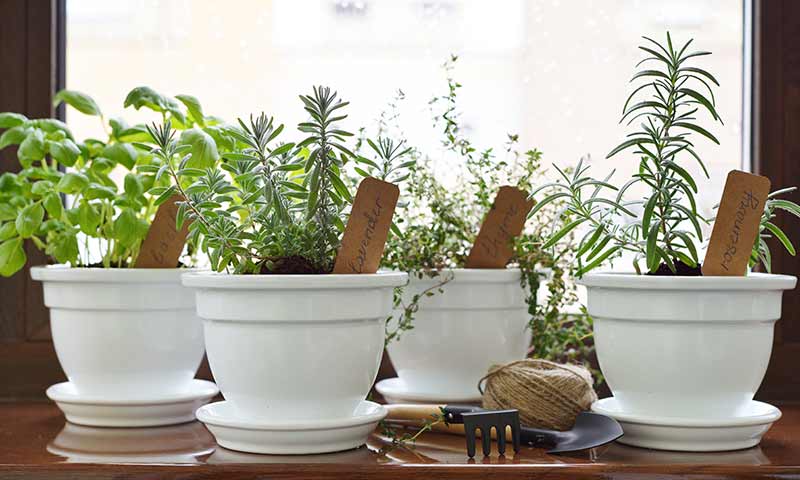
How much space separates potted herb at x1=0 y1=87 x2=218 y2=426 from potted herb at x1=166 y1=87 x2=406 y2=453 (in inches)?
4.4

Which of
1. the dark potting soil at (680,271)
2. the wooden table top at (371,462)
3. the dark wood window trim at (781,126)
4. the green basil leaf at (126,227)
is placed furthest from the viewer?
the dark wood window trim at (781,126)

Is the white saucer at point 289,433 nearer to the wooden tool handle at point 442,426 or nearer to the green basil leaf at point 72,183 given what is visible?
the wooden tool handle at point 442,426

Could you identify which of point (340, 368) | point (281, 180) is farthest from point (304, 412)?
point (281, 180)

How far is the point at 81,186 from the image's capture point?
940 millimetres

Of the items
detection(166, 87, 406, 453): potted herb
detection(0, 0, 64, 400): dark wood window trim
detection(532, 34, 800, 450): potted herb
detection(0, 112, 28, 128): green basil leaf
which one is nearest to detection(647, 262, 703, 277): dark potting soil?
detection(532, 34, 800, 450): potted herb

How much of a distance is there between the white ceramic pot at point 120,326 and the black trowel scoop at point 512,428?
273 mm

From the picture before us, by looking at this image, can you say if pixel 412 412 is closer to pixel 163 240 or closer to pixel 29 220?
pixel 163 240

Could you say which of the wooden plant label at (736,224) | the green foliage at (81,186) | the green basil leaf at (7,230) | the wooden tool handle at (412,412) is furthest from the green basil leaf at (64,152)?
the wooden plant label at (736,224)

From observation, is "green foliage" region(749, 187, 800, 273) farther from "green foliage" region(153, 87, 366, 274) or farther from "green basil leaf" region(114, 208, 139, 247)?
"green basil leaf" region(114, 208, 139, 247)

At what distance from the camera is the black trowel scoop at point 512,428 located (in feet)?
2.61

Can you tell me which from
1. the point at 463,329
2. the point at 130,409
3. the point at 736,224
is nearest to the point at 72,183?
the point at 130,409

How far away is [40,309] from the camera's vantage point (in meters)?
1.24

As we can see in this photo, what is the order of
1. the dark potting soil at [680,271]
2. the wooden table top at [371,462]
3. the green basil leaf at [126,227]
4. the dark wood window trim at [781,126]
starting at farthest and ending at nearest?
the dark wood window trim at [781,126] → the green basil leaf at [126,227] → the dark potting soil at [680,271] → the wooden table top at [371,462]

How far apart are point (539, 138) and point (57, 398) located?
0.77 meters
